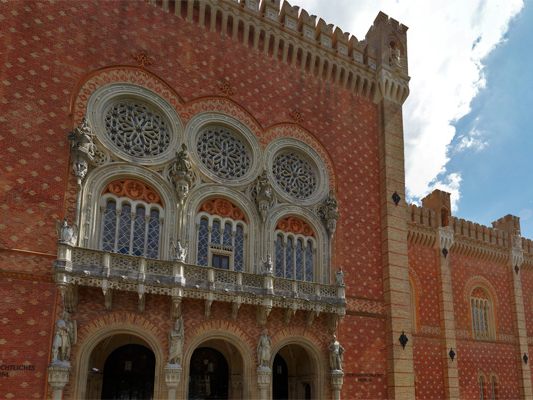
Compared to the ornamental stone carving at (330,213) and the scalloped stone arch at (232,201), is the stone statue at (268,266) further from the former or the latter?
the ornamental stone carving at (330,213)

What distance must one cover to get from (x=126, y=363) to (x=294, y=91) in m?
14.5

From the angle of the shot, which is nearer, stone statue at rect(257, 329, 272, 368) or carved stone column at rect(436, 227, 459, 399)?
stone statue at rect(257, 329, 272, 368)

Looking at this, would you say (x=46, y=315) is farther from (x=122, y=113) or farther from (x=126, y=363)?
(x=122, y=113)

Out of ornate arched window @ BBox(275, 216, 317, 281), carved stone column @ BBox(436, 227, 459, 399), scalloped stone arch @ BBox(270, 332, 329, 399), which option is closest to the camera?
scalloped stone arch @ BBox(270, 332, 329, 399)

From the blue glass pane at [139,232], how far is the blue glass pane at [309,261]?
303 inches

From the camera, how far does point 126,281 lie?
56.6 ft

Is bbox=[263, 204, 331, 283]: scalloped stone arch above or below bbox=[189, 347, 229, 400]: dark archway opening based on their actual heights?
above

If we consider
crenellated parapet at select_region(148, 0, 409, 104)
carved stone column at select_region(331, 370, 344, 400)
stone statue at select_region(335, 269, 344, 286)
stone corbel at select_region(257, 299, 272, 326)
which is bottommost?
carved stone column at select_region(331, 370, 344, 400)

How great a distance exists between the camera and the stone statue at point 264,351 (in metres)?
19.8

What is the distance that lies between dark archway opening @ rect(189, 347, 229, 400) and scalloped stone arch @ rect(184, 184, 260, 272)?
4.13 m

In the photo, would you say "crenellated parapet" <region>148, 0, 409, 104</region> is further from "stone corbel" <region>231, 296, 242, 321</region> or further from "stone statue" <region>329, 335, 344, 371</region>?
"stone statue" <region>329, 335, 344, 371</region>

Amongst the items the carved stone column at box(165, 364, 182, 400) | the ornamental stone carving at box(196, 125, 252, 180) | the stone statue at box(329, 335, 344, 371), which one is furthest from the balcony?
the ornamental stone carving at box(196, 125, 252, 180)

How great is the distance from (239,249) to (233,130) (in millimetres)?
5258

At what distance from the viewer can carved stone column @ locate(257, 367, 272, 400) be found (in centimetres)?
1948
